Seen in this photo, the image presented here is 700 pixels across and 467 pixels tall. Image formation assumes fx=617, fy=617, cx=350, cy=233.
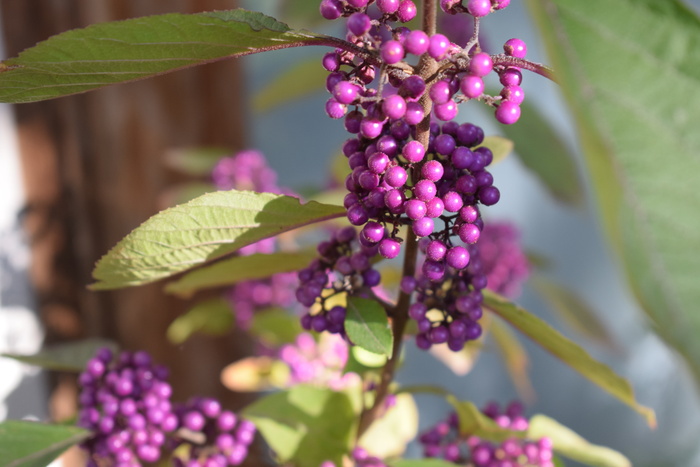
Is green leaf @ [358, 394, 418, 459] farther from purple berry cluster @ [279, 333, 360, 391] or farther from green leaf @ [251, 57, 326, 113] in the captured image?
green leaf @ [251, 57, 326, 113]

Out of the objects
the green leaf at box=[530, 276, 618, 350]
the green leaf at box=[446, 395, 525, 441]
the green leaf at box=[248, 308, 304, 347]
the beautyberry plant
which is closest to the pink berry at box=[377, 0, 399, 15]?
the beautyberry plant

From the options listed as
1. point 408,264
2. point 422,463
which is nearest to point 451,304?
point 408,264

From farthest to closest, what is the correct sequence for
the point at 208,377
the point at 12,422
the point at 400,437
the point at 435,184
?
the point at 208,377
the point at 400,437
the point at 12,422
the point at 435,184

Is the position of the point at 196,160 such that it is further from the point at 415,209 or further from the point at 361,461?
the point at 415,209

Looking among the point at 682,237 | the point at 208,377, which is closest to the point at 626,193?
the point at 682,237

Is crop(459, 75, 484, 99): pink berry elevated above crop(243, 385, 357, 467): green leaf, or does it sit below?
above

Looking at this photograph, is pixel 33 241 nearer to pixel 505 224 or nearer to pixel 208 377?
pixel 208 377
